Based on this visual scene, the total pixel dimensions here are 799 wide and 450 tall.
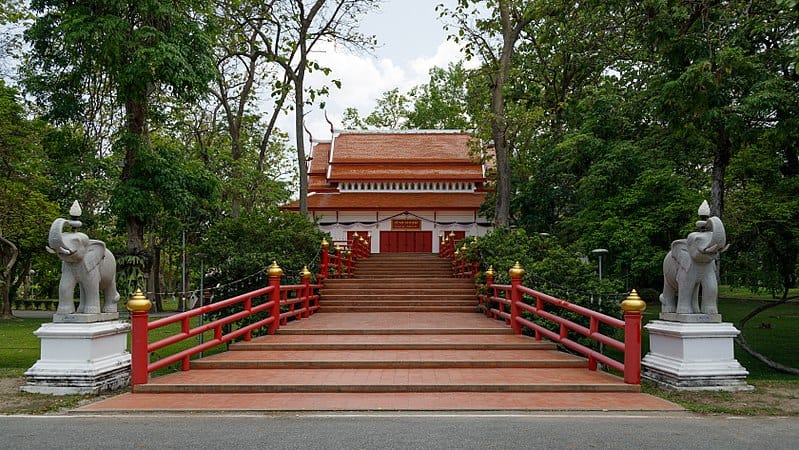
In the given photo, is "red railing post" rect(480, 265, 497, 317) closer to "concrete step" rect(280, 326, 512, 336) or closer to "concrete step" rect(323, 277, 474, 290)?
"concrete step" rect(280, 326, 512, 336)

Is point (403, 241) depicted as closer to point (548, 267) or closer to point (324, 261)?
point (324, 261)

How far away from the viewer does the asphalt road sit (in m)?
5.28

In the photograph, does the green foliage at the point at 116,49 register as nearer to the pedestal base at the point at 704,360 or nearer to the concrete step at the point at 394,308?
the concrete step at the point at 394,308

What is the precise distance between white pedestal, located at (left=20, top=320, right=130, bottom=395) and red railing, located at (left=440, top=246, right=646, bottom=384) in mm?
5744

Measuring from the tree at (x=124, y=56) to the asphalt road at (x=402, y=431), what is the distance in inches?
363

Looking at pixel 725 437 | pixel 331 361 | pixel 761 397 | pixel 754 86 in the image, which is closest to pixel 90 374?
pixel 331 361

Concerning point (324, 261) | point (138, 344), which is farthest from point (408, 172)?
point (138, 344)

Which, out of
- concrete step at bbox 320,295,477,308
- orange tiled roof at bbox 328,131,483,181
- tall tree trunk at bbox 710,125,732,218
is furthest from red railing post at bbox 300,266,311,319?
orange tiled roof at bbox 328,131,483,181

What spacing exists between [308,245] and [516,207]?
36.6 feet

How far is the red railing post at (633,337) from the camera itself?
7.31 meters

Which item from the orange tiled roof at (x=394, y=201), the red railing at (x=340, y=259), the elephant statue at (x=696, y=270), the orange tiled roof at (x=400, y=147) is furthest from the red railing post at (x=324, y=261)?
the orange tiled roof at (x=400, y=147)

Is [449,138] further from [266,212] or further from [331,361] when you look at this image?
[331,361]

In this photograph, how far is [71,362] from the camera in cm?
714

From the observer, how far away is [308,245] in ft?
54.4
